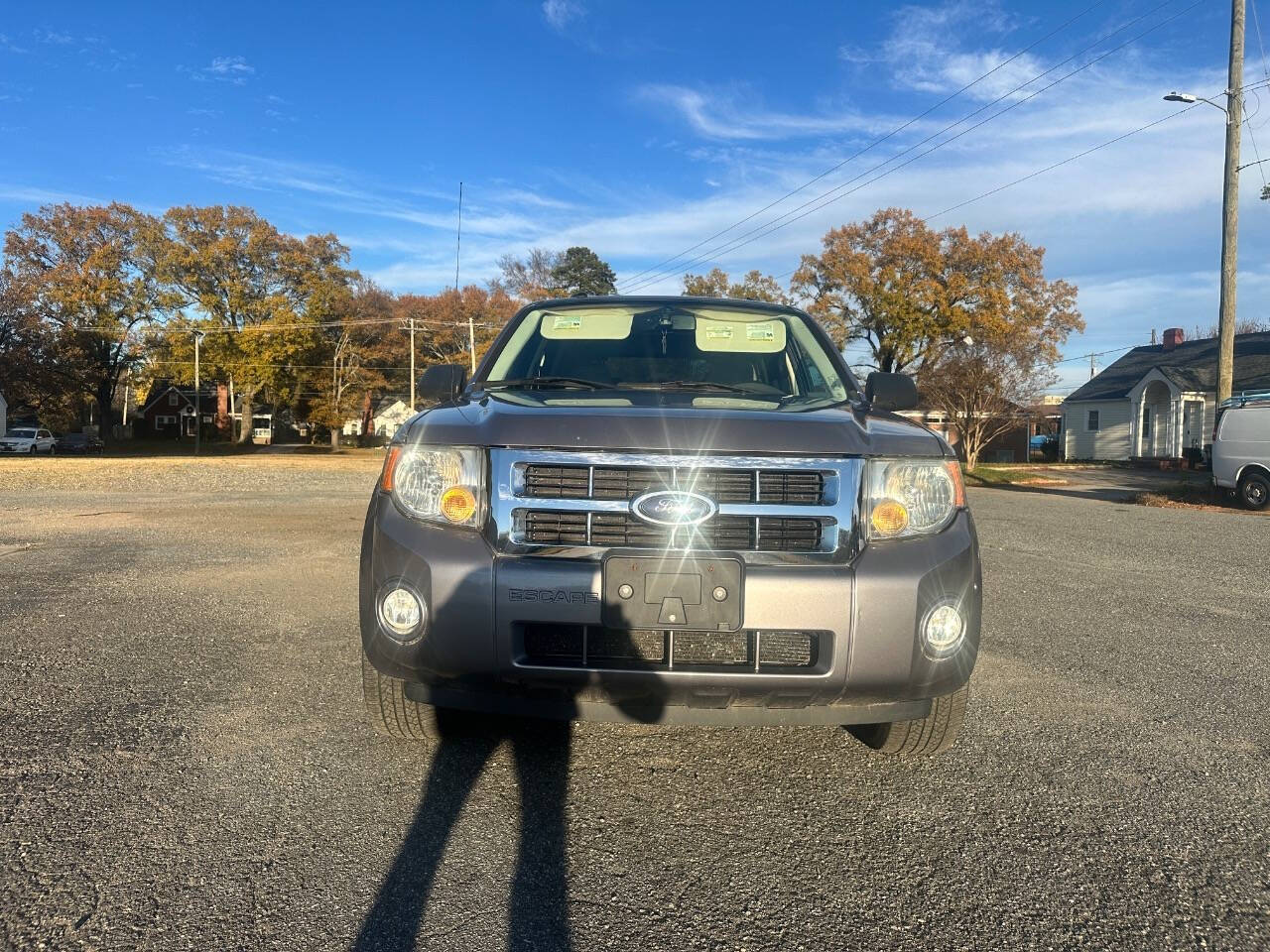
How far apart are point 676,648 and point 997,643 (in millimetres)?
3294

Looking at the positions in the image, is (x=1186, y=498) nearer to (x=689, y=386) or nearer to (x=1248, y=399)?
(x=1248, y=399)

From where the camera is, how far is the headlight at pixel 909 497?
2.72 metres

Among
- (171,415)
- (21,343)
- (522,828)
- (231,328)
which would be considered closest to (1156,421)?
(522,828)

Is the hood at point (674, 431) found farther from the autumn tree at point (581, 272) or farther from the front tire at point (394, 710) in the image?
the autumn tree at point (581, 272)

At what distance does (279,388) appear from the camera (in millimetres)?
52312

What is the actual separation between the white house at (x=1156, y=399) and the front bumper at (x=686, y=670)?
1235 inches

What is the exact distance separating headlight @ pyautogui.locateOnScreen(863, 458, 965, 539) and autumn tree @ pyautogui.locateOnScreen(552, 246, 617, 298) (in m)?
69.0

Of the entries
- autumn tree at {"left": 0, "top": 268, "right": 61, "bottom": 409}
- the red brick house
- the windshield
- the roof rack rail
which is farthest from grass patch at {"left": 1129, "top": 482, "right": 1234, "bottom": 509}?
the red brick house

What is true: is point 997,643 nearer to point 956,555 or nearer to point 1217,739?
point 1217,739

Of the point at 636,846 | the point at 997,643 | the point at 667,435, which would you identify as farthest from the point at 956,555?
the point at 997,643

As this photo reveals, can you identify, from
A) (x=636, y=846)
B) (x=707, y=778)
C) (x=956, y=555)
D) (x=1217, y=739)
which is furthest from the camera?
(x=1217, y=739)

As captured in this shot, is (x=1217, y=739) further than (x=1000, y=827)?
Yes

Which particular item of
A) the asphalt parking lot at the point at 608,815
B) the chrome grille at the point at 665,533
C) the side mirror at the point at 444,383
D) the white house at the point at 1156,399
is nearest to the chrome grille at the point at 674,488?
the chrome grille at the point at 665,533

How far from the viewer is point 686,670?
2582 millimetres
